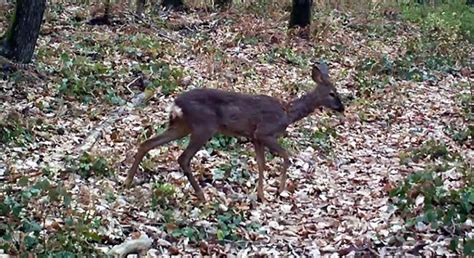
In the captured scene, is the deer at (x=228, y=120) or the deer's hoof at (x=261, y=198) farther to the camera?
the deer's hoof at (x=261, y=198)

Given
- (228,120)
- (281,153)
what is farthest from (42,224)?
(281,153)

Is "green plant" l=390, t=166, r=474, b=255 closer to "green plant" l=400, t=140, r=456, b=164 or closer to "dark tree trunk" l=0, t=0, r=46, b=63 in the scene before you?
"green plant" l=400, t=140, r=456, b=164

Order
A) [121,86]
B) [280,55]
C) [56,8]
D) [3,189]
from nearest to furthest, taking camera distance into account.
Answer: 1. [3,189]
2. [121,86]
3. [280,55]
4. [56,8]

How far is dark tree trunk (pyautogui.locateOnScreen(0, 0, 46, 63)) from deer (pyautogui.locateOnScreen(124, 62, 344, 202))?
173 inches

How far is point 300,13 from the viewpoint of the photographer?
1634 centimetres

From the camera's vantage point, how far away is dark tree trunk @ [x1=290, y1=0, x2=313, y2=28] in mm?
16266

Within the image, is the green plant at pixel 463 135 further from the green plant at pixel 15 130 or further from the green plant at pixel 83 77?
the green plant at pixel 15 130

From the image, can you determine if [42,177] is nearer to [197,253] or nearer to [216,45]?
[197,253]

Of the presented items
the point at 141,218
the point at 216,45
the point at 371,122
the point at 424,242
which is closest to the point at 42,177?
the point at 141,218

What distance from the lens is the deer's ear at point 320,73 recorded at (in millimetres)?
8602

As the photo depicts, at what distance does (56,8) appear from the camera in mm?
16250

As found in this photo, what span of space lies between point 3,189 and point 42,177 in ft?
2.29

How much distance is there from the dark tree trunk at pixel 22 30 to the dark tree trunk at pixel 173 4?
280 inches

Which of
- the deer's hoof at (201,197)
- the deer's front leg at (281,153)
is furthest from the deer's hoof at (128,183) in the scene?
the deer's front leg at (281,153)
